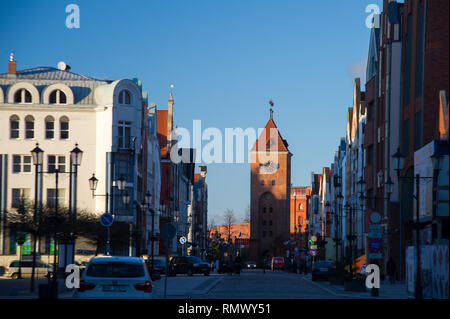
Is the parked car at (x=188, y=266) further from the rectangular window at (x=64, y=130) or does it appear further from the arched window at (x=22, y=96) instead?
the arched window at (x=22, y=96)

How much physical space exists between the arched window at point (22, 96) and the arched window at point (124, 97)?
7200 mm

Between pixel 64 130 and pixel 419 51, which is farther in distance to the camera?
pixel 64 130

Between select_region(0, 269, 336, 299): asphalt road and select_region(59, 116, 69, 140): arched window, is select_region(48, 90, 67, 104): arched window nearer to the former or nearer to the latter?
select_region(59, 116, 69, 140): arched window

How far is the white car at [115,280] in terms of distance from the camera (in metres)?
18.3

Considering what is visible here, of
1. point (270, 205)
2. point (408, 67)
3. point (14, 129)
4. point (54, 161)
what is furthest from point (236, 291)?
point (270, 205)

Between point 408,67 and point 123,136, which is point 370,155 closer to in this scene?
point 408,67

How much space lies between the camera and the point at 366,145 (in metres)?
70.2

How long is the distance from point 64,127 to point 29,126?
2.69 meters

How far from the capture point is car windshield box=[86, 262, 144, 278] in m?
18.6

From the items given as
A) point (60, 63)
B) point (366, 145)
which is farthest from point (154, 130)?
point (366, 145)

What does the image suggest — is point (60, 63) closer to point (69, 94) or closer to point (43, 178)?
point (69, 94)

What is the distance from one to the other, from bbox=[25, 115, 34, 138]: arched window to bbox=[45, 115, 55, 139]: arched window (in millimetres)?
1070

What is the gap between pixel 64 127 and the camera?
2719 inches
